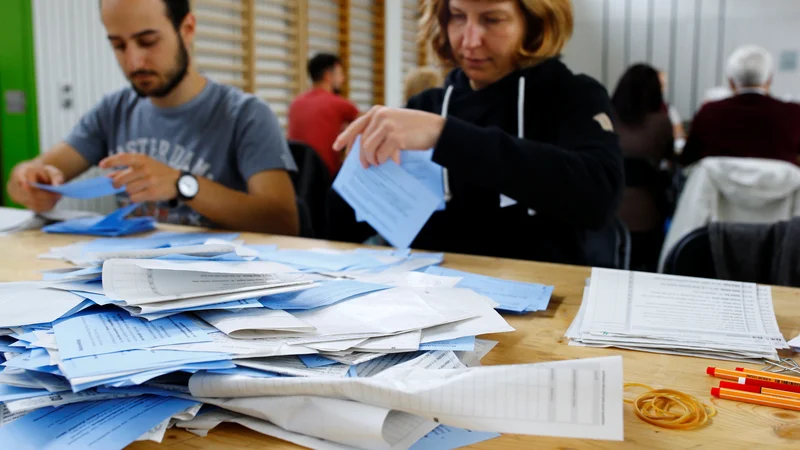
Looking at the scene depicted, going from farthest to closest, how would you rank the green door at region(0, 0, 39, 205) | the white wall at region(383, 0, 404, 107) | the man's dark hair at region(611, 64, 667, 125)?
the white wall at region(383, 0, 404, 107)
the man's dark hair at region(611, 64, 667, 125)
the green door at region(0, 0, 39, 205)

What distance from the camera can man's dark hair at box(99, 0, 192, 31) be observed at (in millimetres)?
1792

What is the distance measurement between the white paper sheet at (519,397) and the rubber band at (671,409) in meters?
0.10

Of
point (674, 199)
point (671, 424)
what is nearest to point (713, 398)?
point (671, 424)

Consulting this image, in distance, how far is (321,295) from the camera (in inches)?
30.7

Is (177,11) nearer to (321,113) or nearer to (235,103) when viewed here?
(235,103)

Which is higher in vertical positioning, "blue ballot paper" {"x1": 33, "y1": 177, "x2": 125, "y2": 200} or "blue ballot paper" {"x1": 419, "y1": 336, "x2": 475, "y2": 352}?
"blue ballot paper" {"x1": 33, "y1": 177, "x2": 125, "y2": 200}

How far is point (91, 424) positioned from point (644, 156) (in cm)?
346

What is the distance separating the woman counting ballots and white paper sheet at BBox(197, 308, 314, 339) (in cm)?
67

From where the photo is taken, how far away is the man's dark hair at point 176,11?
5.88 ft

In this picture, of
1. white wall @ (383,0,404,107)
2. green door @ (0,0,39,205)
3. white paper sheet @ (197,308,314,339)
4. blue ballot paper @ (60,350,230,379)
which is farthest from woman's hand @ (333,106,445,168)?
white wall @ (383,0,404,107)

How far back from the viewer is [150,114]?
1.93 m

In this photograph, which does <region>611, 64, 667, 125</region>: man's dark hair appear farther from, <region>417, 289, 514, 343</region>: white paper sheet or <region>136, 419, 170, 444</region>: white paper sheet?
<region>136, 419, 170, 444</region>: white paper sheet

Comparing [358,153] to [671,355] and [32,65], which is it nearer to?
[671,355]

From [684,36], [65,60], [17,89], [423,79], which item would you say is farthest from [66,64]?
[684,36]
